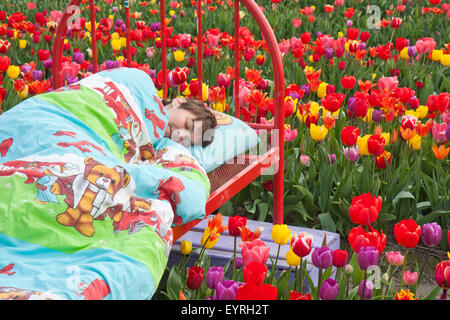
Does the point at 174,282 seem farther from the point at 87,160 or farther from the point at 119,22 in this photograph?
the point at 119,22

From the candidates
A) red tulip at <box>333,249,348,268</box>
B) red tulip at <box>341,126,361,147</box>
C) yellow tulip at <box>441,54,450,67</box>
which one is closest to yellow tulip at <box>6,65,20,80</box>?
red tulip at <box>341,126,361,147</box>

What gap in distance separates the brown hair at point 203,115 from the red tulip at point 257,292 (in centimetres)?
126

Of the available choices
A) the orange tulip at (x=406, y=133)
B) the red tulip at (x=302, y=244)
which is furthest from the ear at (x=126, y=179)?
the orange tulip at (x=406, y=133)

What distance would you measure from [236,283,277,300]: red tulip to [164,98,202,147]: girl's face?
4.14 ft

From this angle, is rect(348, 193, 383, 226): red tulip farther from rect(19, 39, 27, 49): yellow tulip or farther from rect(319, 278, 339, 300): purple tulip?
rect(19, 39, 27, 49): yellow tulip

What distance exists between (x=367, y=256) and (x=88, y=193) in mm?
677

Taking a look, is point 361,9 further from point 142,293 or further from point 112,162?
point 142,293

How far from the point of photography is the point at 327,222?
2521 mm

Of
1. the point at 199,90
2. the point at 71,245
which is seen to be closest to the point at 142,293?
the point at 71,245

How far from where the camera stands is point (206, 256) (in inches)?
80.0

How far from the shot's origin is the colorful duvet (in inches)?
53.6

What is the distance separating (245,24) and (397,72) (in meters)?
1.89

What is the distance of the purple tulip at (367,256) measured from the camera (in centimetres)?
143

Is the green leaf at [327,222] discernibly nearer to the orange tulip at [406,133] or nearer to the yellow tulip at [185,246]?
the orange tulip at [406,133]
